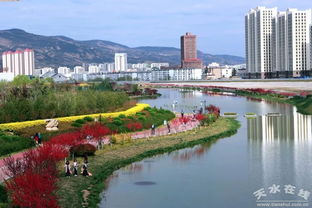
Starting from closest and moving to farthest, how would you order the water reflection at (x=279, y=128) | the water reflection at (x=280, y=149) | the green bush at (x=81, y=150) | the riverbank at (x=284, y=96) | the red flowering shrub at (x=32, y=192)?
the red flowering shrub at (x=32, y=192) → the water reflection at (x=280, y=149) → the green bush at (x=81, y=150) → the water reflection at (x=279, y=128) → the riverbank at (x=284, y=96)

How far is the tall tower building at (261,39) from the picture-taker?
113875mm

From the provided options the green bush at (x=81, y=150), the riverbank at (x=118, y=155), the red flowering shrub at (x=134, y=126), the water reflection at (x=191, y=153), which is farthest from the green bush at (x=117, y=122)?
the green bush at (x=81, y=150)

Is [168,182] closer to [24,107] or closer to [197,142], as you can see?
[197,142]

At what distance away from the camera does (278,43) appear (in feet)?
364

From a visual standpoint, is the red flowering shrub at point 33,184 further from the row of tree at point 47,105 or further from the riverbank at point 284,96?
the riverbank at point 284,96

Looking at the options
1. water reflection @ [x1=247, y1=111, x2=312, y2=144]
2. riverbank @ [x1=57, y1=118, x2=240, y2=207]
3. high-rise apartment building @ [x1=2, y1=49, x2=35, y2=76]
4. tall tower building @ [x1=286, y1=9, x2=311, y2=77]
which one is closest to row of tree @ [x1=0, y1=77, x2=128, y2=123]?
riverbank @ [x1=57, y1=118, x2=240, y2=207]

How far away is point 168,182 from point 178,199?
85.2 inches

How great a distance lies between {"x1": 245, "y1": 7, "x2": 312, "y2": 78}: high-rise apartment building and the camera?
4144 inches

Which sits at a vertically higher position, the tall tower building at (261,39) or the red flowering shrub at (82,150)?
the tall tower building at (261,39)

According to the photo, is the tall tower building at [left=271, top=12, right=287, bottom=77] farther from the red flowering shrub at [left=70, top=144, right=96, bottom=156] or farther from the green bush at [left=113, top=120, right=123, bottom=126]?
the red flowering shrub at [left=70, top=144, right=96, bottom=156]

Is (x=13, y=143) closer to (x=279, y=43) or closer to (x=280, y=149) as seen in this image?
(x=280, y=149)

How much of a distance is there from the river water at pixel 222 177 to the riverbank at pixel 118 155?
422 mm

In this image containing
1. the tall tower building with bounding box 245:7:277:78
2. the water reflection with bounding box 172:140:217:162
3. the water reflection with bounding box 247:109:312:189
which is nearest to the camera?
the water reflection with bounding box 247:109:312:189

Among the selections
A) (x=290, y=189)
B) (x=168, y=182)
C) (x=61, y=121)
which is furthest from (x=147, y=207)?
(x=61, y=121)
